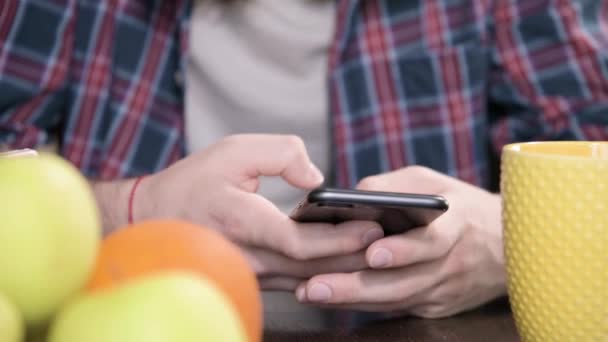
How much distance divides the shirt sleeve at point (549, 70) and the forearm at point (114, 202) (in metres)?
0.62

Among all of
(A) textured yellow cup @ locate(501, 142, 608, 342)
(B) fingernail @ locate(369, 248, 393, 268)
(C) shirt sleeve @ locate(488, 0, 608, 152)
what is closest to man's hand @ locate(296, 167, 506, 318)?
(B) fingernail @ locate(369, 248, 393, 268)

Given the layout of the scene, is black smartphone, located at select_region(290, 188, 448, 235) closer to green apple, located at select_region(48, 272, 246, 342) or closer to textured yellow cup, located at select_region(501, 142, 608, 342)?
textured yellow cup, located at select_region(501, 142, 608, 342)

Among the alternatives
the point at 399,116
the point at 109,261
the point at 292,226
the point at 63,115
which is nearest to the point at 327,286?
the point at 292,226

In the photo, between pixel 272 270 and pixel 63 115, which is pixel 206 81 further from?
pixel 272 270

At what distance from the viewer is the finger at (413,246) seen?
53cm

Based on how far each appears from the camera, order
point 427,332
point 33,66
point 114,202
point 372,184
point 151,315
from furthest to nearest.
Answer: point 33,66, point 114,202, point 372,184, point 427,332, point 151,315

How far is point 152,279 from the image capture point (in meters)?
0.24

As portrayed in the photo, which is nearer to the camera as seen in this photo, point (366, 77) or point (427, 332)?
point (427, 332)

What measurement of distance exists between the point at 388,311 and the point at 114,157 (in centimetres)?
64

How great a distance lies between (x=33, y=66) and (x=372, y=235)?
2.38 ft

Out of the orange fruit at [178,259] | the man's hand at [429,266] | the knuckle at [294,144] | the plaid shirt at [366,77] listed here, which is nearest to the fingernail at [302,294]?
the man's hand at [429,266]

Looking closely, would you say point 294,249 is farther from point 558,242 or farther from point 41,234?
point 41,234

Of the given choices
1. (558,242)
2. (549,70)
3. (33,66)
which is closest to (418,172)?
(558,242)

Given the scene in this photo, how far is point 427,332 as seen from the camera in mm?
525
